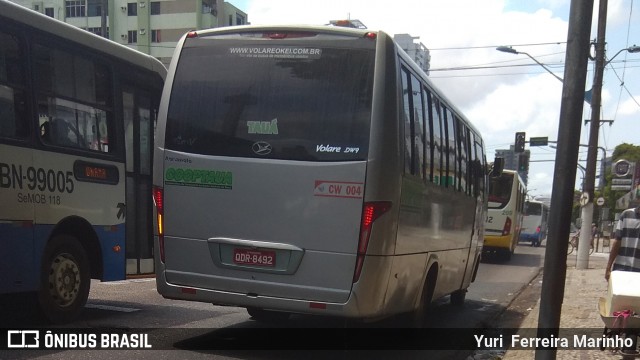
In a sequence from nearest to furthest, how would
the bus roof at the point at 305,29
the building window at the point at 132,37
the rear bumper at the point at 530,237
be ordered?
the bus roof at the point at 305,29 → the rear bumper at the point at 530,237 → the building window at the point at 132,37

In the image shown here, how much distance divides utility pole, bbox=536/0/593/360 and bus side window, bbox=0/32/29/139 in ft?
16.7

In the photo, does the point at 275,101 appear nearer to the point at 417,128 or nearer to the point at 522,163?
the point at 417,128

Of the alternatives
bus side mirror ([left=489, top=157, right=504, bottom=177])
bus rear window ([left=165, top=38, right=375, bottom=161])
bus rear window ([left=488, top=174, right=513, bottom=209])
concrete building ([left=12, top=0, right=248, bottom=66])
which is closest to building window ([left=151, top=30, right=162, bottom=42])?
concrete building ([left=12, top=0, right=248, bottom=66])

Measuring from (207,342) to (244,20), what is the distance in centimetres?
6324

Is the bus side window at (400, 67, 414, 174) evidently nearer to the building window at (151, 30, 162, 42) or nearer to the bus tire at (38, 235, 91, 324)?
the bus tire at (38, 235, 91, 324)

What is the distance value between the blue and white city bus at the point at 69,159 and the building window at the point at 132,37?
180 feet

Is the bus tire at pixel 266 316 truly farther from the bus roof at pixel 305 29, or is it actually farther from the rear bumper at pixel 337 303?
the bus roof at pixel 305 29

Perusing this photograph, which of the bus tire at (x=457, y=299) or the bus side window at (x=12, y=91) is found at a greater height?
the bus side window at (x=12, y=91)

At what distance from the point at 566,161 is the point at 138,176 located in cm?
565

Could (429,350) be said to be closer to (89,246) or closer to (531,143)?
(89,246)

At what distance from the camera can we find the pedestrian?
6.99 meters

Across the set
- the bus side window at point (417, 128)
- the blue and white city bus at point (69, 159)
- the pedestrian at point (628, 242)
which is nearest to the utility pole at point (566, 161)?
the bus side window at point (417, 128)

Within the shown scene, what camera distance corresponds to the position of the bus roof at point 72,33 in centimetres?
630

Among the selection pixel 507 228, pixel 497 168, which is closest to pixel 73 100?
pixel 497 168
